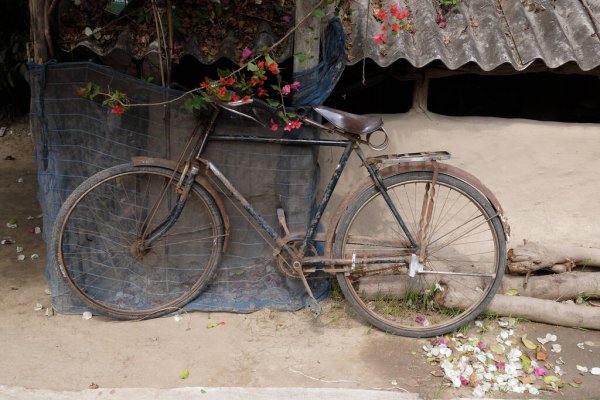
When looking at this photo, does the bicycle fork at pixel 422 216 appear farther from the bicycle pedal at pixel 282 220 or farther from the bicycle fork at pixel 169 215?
the bicycle fork at pixel 169 215

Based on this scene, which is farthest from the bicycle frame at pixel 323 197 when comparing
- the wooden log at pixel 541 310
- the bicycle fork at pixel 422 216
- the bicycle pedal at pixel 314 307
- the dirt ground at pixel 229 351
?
the wooden log at pixel 541 310

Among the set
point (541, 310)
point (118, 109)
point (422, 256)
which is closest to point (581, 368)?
point (541, 310)

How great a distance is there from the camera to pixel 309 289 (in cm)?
388

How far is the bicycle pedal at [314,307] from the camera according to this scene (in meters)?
3.98

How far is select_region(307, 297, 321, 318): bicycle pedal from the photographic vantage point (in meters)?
3.98

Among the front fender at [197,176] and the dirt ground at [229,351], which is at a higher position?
the front fender at [197,176]

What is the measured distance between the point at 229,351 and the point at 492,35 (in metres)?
2.75

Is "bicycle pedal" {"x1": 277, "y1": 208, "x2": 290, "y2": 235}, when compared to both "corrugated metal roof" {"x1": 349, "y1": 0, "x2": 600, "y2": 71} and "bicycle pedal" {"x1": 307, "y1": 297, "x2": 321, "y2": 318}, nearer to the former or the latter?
"bicycle pedal" {"x1": 307, "y1": 297, "x2": 321, "y2": 318}

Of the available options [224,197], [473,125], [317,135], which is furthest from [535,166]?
[224,197]

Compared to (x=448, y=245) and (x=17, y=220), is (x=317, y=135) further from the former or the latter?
(x=17, y=220)

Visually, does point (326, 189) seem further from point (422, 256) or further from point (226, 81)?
point (226, 81)

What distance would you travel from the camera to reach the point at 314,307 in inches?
161

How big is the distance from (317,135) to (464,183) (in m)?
1.00

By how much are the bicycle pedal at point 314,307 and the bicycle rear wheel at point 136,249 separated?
0.72m
